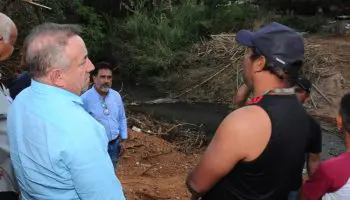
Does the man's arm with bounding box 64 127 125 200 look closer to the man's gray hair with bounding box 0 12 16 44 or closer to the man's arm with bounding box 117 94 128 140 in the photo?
the man's gray hair with bounding box 0 12 16 44

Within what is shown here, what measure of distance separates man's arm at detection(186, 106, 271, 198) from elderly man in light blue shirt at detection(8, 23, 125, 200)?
45 centimetres

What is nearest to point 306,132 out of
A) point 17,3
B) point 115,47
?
point 17,3

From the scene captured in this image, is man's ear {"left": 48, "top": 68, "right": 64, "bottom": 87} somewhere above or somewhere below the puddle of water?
above

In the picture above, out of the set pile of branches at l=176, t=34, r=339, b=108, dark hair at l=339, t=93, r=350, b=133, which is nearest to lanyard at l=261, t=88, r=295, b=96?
dark hair at l=339, t=93, r=350, b=133

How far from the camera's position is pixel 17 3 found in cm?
1131

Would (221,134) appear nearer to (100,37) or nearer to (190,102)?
(190,102)

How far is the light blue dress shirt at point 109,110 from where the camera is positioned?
454 centimetres

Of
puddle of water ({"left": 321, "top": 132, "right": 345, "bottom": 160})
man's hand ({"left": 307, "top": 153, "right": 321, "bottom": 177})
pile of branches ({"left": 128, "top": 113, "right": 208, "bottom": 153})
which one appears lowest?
puddle of water ({"left": 321, "top": 132, "right": 345, "bottom": 160})

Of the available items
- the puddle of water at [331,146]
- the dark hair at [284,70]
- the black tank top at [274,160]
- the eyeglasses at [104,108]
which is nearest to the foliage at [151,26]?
the puddle of water at [331,146]

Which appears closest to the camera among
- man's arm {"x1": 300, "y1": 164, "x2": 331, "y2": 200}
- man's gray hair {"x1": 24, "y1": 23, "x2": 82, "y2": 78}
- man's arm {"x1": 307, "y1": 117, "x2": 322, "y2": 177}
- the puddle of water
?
man's gray hair {"x1": 24, "y1": 23, "x2": 82, "y2": 78}

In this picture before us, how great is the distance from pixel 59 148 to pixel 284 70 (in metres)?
1.03

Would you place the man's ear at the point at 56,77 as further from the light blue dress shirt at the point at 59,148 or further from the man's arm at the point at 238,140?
the man's arm at the point at 238,140

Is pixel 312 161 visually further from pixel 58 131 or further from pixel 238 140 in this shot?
pixel 58 131

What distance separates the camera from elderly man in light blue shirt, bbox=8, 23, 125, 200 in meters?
1.81
